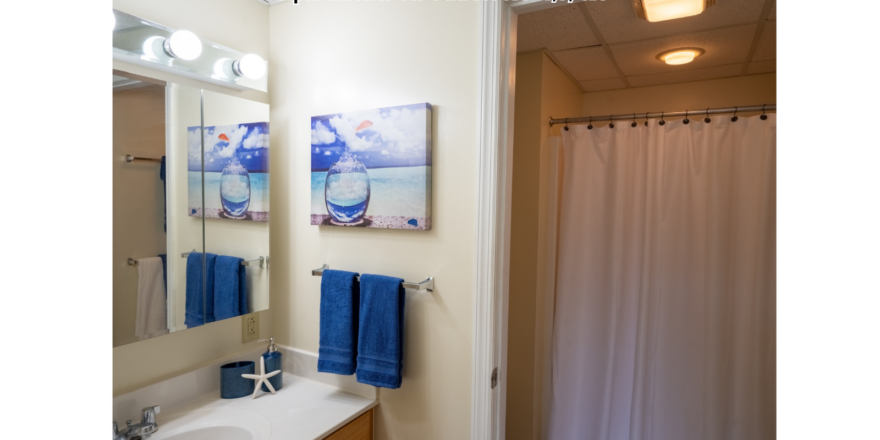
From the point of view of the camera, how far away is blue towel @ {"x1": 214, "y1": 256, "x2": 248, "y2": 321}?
1.57 meters

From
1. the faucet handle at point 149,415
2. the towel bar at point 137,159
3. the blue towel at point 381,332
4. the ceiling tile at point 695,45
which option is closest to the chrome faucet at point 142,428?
A: the faucet handle at point 149,415

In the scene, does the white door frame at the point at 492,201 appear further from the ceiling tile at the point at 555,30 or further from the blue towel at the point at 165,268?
the blue towel at the point at 165,268

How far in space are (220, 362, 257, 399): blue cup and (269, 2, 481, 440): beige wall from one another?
0.75 feet

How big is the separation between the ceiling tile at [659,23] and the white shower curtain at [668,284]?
421 mm

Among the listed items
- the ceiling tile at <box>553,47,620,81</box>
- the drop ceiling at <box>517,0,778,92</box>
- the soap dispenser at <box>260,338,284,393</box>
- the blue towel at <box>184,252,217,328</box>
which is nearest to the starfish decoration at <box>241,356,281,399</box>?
the soap dispenser at <box>260,338,284,393</box>

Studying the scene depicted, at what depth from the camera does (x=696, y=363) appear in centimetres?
205

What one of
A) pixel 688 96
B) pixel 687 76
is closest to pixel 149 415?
pixel 687 76

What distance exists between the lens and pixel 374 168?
57.5 inches

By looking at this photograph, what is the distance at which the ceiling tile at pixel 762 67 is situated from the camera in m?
2.33

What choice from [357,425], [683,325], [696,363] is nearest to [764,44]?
[683,325]

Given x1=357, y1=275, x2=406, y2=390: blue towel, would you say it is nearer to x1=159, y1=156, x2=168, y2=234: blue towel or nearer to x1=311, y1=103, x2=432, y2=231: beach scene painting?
Result: x1=311, y1=103, x2=432, y2=231: beach scene painting

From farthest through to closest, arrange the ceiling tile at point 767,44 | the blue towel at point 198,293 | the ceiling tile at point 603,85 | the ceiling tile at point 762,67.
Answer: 1. the ceiling tile at point 603,85
2. the ceiling tile at point 762,67
3. the ceiling tile at point 767,44
4. the blue towel at point 198,293
